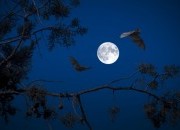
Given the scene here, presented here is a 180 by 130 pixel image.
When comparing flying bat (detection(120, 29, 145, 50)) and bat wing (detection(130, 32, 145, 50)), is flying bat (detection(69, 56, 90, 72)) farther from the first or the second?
bat wing (detection(130, 32, 145, 50))

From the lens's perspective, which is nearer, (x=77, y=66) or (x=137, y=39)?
(x=77, y=66)

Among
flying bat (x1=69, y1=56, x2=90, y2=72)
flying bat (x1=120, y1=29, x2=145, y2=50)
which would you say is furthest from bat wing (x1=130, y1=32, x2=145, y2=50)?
flying bat (x1=69, y1=56, x2=90, y2=72)

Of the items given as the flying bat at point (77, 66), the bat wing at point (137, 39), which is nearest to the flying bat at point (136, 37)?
the bat wing at point (137, 39)

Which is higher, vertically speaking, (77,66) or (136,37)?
(136,37)

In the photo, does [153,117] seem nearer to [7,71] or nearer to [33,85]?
[33,85]

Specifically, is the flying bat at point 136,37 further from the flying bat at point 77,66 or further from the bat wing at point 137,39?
the flying bat at point 77,66

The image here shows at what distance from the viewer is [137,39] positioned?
5.08 m

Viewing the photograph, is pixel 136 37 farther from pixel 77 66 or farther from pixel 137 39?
pixel 77 66

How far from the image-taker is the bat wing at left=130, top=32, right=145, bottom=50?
493 cm

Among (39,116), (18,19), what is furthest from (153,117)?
(18,19)

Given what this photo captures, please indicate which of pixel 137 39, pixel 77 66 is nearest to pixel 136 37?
pixel 137 39

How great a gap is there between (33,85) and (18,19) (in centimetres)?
284

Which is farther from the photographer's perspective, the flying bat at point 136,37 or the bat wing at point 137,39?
the bat wing at point 137,39

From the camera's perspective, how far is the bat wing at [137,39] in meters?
4.93
